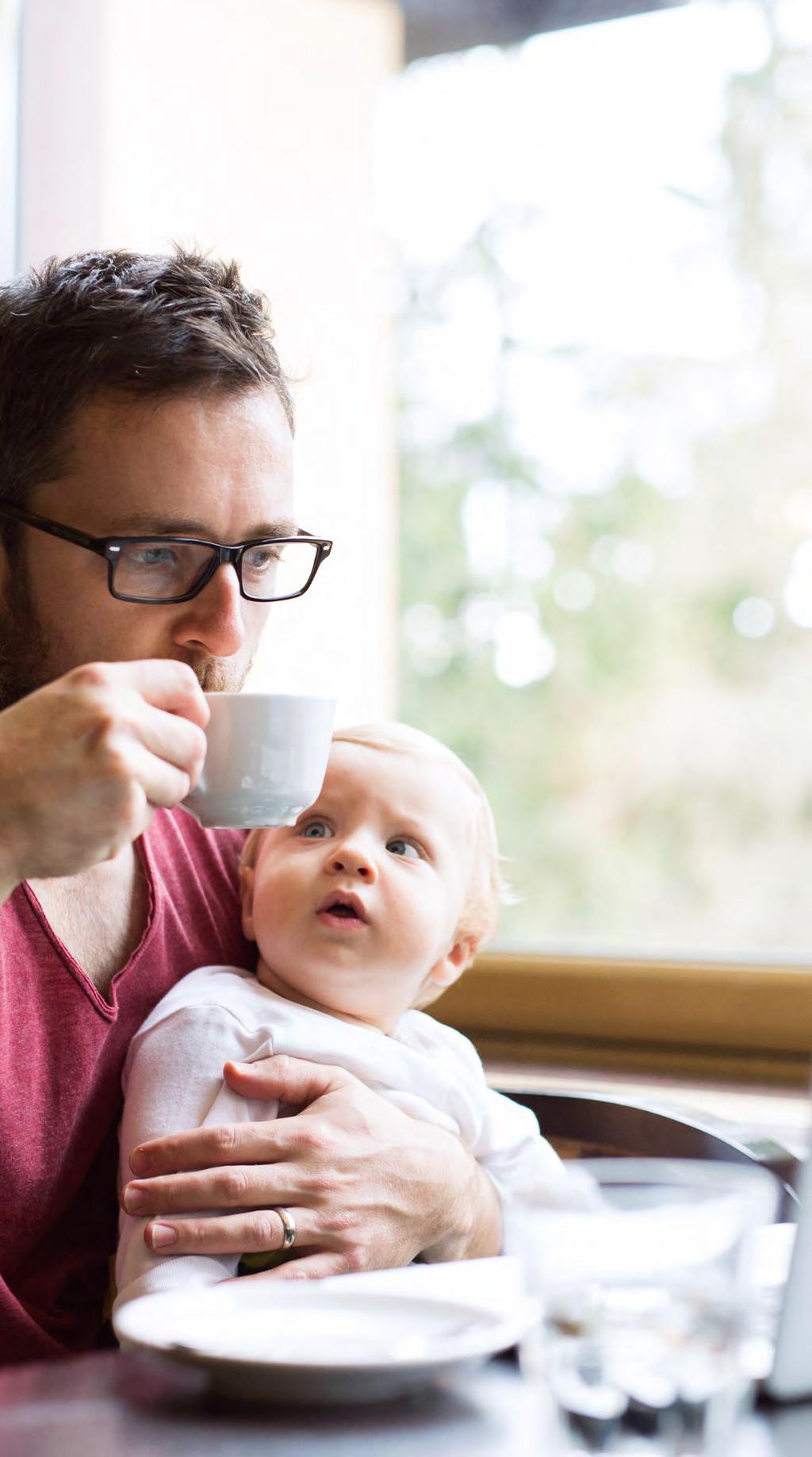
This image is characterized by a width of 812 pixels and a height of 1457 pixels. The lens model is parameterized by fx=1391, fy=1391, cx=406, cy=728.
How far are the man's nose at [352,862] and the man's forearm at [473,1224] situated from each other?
28 cm

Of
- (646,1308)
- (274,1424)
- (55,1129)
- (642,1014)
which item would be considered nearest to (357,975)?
(55,1129)

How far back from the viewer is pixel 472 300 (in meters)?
3.81

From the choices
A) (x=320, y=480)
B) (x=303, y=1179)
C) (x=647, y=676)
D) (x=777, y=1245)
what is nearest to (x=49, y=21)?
(x=320, y=480)

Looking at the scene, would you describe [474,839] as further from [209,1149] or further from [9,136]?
[9,136]

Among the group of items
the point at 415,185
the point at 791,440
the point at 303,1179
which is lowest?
the point at 303,1179

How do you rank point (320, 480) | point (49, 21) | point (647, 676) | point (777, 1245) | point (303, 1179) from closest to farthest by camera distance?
point (777, 1245)
point (303, 1179)
point (49, 21)
point (320, 480)
point (647, 676)

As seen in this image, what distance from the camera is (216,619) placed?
4.24 feet

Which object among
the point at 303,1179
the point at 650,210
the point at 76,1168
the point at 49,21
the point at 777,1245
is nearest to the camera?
the point at 777,1245

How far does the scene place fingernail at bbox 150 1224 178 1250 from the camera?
1021mm

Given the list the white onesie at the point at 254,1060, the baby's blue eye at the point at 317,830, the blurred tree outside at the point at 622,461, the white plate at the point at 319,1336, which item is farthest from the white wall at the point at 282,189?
the white plate at the point at 319,1336

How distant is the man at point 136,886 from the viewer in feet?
3.56

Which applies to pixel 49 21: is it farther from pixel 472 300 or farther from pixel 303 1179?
pixel 303 1179

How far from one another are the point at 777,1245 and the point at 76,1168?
26.5 inches

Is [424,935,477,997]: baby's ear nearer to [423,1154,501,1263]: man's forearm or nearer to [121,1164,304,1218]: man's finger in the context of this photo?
[423,1154,501,1263]: man's forearm
